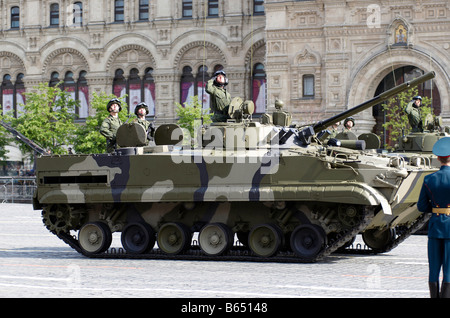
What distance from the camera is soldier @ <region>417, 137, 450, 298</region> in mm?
9672

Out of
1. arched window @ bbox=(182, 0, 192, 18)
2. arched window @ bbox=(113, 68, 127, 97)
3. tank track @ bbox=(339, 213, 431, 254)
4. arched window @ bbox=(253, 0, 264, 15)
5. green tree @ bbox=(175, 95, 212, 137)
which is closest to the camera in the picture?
tank track @ bbox=(339, 213, 431, 254)

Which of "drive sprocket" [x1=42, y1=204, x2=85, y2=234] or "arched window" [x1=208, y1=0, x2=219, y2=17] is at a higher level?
"arched window" [x1=208, y1=0, x2=219, y2=17]

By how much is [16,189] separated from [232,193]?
26.4 meters

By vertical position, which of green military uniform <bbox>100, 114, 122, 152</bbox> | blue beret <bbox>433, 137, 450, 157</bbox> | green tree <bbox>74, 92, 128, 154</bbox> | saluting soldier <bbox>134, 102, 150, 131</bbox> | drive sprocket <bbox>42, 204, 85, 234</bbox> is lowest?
drive sprocket <bbox>42, 204, 85, 234</bbox>

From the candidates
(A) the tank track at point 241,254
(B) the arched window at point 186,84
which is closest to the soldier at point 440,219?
(A) the tank track at point 241,254

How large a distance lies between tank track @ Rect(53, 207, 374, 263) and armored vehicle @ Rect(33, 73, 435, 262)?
21 millimetres

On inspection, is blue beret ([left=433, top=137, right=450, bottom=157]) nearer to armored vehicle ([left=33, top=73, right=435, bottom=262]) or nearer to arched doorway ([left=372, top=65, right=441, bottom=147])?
armored vehicle ([left=33, top=73, right=435, bottom=262])

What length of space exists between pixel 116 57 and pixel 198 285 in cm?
4245

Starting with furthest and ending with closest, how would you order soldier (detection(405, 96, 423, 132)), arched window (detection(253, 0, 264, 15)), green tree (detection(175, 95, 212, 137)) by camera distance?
1. arched window (detection(253, 0, 264, 15))
2. green tree (detection(175, 95, 212, 137))
3. soldier (detection(405, 96, 423, 132))

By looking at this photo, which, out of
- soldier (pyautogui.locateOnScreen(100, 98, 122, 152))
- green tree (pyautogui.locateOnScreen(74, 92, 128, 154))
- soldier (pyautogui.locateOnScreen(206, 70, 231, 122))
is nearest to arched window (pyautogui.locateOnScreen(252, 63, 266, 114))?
green tree (pyautogui.locateOnScreen(74, 92, 128, 154))

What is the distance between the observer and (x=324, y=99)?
1813 inches

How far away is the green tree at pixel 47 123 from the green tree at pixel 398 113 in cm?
1552

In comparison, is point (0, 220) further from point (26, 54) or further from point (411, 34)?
point (26, 54)
